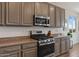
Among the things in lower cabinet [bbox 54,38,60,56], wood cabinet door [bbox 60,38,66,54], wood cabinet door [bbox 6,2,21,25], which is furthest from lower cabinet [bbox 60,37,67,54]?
wood cabinet door [bbox 6,2,21,25]

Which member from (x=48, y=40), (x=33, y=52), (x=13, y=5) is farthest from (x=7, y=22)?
(x=48, y=40)

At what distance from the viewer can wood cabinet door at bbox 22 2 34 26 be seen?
358 cm

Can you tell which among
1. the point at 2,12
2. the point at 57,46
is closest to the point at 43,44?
the point at 57,46

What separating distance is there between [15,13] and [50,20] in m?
1.93

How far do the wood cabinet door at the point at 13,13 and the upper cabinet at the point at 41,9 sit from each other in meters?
0.86

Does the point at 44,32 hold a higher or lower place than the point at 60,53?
higher

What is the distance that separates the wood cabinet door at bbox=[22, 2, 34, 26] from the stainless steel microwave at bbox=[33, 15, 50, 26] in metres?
0.17

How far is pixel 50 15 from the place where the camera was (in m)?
4.91

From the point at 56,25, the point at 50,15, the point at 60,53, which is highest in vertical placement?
the point at 50,15

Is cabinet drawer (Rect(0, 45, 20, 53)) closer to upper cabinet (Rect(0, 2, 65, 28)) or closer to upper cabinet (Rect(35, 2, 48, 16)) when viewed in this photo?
upper cabinet (Rect(0, 2, 65, 28))

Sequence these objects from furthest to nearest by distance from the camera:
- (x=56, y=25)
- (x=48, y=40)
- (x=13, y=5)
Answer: (x=56, y=25)
(x=48, y=40)
(x=13, y=5)

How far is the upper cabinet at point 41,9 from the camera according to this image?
4.13 m

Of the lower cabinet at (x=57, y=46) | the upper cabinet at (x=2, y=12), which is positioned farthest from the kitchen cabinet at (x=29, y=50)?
the lower cabinet at (x=57, y=46)

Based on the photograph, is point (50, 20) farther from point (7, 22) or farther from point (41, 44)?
point (7, 22)
